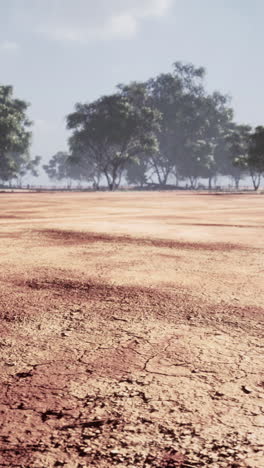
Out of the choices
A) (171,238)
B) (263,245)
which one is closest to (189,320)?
(263,245)

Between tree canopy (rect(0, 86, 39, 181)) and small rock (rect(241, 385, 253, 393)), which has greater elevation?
tree canopy (rect(0, 86, 39, 181))

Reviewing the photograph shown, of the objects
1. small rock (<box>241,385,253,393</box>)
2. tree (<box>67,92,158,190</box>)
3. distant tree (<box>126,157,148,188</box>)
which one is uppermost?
tree (<box>67,92,158,190</box>)

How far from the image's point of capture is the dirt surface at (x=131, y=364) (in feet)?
5.83

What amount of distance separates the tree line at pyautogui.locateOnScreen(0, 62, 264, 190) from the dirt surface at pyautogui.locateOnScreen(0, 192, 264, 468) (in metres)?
45.9

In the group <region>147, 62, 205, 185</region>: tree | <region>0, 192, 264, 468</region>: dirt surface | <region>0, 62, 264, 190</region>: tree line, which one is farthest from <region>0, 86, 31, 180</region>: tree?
<region>0, 192, 264, 468</region>: dirt surface

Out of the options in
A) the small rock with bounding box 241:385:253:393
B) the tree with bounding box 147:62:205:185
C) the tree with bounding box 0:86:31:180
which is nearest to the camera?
the small rock with bounding box 241:385:253:393

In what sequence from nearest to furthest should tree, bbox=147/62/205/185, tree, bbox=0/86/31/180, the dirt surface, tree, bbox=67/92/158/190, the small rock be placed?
the dirt surface
the small rock
tree, bbox=0/86/31/180
tree, bbox=67/92/158/190
tree, bbox=147/62/205/185

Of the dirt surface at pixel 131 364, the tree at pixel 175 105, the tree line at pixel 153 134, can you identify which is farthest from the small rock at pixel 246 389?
the tree at pixel 175 105

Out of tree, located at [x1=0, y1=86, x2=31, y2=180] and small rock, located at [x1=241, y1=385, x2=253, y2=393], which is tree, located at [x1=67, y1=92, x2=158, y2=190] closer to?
tree, located at [x1=0, y1=86, x2=31, y2=180]

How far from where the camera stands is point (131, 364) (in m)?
2.61

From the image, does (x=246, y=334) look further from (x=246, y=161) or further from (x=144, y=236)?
(x=246, y=161)

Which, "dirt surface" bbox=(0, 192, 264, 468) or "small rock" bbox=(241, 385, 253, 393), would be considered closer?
"dirt surface" bbox=(0, 192, 264, 468)

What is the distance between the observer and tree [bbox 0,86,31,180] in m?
48.2

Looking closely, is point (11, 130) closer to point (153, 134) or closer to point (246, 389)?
point (153, 134)
